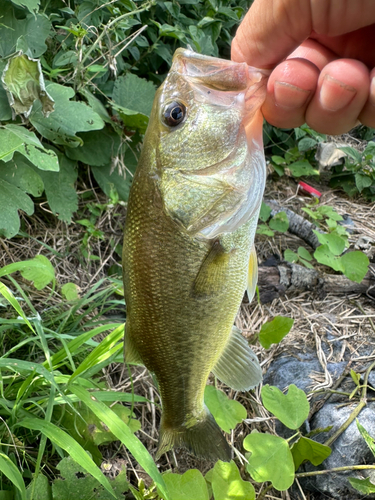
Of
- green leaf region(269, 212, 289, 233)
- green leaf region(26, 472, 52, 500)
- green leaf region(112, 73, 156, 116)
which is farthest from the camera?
green leaf region(269, 212, 289, 233)

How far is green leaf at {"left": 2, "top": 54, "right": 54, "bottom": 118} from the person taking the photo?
7.03ft

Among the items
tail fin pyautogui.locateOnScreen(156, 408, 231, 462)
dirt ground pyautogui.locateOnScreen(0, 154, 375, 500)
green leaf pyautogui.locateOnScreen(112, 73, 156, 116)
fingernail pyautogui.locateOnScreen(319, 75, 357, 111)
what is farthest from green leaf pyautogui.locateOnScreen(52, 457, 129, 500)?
green leaf pyautogui.locateOnScreen(112, 73, 156, 116)

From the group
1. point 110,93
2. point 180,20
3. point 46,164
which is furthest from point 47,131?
point 180,20

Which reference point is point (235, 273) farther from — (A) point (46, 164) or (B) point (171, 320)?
(A) point (46, 164)

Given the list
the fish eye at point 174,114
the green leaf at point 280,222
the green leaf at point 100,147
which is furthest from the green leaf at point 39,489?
the green leaf at point 280,222

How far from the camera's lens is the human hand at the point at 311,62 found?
1.29 m

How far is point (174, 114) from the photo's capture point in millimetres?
1284

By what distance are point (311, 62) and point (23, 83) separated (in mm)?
1558

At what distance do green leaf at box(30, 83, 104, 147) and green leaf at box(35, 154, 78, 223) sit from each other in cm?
26

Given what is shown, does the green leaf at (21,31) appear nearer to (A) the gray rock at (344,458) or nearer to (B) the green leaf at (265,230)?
(B) the green leaf at (265,230)

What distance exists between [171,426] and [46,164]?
1441 mm

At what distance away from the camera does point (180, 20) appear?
3.19 m

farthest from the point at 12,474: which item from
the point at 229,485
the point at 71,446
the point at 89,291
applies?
the point at 89,291

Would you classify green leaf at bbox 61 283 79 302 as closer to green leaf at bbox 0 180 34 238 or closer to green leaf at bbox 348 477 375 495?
green leaf at bbox 0 180 34 238
